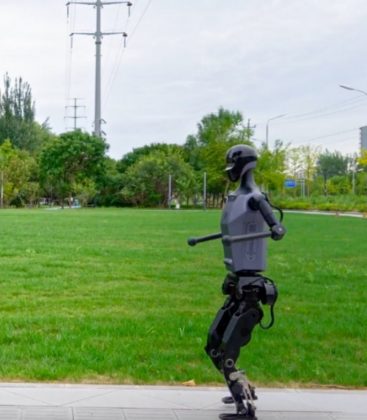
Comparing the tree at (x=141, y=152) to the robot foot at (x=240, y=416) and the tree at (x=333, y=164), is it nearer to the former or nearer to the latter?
the tree at (x=333, y=164)

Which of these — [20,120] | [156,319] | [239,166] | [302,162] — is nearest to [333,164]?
[302,162]

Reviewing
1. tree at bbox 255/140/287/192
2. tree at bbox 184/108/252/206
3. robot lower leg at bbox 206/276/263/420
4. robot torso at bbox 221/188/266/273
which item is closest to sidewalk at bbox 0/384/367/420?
robot lower leg at bbox 206/276/263/420

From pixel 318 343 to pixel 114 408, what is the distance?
3.07 m

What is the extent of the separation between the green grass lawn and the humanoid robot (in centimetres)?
134

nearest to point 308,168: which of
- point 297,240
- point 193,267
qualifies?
point 297,240

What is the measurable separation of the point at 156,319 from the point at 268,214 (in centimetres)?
414

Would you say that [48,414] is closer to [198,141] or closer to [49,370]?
[49,370]

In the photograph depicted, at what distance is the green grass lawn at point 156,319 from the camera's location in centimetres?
603

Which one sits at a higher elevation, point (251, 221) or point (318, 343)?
point (251, 221)

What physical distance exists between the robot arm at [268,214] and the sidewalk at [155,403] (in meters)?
1.30

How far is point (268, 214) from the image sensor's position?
4.38 meters

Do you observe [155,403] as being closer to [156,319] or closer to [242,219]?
[242,219]

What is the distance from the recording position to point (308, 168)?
256 ft

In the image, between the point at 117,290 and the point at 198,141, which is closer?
the point at 117,290
